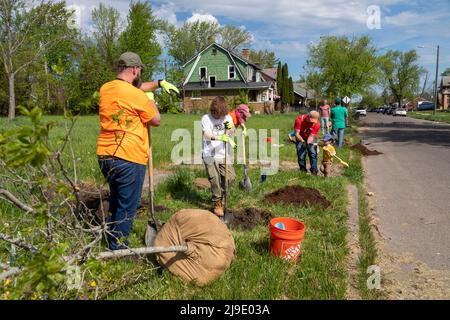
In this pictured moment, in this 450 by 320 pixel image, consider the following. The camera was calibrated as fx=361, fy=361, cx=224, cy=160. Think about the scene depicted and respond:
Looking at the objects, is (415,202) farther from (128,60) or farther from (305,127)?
(128,60)

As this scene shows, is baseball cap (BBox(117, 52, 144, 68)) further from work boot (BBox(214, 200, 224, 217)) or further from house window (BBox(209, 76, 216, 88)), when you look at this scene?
house window (BBox(209, 76, 216, 88))

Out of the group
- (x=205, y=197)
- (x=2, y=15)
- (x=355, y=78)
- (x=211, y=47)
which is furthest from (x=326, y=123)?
(x=211, y=47)

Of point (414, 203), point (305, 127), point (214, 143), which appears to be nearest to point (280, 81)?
point (305, 127)

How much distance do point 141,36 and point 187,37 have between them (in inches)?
657

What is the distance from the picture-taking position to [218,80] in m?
46.5

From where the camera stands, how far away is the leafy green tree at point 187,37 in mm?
62375

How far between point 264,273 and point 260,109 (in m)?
44.1

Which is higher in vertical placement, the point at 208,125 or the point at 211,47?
the point at 211,47

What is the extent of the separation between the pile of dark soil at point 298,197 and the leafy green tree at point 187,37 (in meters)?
59.0

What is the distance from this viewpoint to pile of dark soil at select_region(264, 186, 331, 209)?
19.0ft

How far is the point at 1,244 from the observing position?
12.2 feet

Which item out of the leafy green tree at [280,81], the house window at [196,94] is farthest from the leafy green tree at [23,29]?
the leafy green tree at [280,81]

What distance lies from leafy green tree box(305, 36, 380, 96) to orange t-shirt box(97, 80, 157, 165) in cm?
4047
